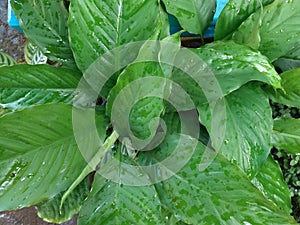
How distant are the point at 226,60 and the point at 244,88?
5.0 inches

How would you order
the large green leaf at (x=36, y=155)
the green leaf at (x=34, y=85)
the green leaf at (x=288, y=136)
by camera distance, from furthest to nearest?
the green leaf at (x=288, y=136) → the green leaf at (x=34, y=85) → the large green leaf at (x=36, y=155)

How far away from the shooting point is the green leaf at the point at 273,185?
101cm

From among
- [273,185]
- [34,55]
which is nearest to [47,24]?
[34,55]

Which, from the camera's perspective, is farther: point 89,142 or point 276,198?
point 276,198

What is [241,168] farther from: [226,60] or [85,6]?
[85,6]

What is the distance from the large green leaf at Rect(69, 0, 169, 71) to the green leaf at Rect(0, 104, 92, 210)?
14cm

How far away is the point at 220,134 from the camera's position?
0.92 metres

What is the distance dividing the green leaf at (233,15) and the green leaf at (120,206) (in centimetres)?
39

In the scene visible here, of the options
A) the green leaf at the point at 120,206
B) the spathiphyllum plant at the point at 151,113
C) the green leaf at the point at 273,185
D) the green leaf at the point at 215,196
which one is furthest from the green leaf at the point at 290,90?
the green leaf at the point at 120,206

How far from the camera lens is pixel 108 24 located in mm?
887

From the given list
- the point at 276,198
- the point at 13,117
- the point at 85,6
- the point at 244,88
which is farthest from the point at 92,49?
the point at 276,198

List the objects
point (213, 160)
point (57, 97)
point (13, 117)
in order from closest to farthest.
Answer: point (13, 117), point (213, 160), point (57, 97)

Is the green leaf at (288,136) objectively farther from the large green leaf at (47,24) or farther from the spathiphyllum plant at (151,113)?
the large green leaf at (47,24)

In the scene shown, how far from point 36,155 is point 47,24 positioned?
1.03ft
